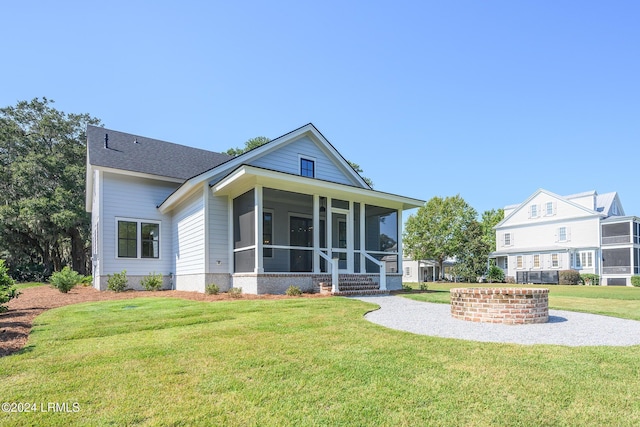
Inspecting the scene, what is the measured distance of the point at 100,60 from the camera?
1332 centimetres

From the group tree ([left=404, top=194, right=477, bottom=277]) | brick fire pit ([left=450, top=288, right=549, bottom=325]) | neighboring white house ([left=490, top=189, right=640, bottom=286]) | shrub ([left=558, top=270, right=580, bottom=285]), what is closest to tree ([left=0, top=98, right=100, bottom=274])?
brick fire pit ([left=450, top=288, right=549, bottom=325])

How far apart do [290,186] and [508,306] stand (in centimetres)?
714

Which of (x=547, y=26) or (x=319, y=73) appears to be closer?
(x=547, y=26)

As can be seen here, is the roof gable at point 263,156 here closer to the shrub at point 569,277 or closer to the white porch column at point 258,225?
the white porch column at point 258,225

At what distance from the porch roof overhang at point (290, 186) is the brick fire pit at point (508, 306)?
20.2 ft

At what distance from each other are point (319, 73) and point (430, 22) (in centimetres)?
416

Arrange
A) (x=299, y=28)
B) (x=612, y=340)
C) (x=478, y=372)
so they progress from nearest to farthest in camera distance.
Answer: (x=478, y=372), (x=612, y=340), (x=299, y=28)

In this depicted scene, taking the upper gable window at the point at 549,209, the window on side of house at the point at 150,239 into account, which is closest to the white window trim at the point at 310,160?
the window on side of house at the point at 150,239

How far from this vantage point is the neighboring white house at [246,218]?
1159 cm

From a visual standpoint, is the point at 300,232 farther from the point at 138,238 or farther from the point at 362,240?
the point at 138,238

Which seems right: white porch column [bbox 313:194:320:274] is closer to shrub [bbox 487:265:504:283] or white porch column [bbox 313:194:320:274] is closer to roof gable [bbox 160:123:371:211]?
roof gable [bbox 160:123:371:211]

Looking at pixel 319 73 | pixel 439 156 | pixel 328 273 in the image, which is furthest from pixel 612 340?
pixel 439 156

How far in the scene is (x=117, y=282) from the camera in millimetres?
13195

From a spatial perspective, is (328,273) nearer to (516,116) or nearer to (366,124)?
(366,124)
